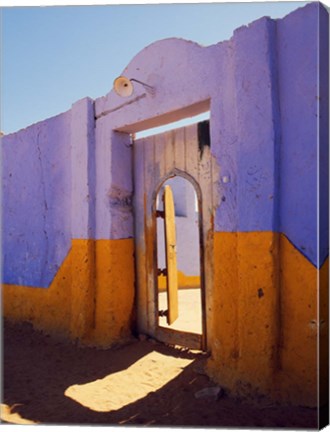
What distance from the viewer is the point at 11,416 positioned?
9.89ft

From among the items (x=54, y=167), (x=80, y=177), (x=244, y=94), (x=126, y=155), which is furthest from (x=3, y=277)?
(x=244, y=94)

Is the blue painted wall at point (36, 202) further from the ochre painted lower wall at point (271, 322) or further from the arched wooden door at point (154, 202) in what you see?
the ochre painted lower wall at point (271, 322)

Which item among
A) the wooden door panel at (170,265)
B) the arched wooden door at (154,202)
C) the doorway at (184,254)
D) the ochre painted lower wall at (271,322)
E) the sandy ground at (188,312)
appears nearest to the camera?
the ochre painted lower wall at (271,322)

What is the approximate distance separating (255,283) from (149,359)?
1.73m

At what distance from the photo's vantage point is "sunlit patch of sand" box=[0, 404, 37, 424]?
2924mm

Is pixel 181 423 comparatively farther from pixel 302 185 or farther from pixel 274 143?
pixel 274 143

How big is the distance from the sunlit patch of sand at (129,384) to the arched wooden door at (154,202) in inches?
15.1

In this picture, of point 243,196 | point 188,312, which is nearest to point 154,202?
point 243,196

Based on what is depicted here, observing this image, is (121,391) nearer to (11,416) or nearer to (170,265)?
(11,416)

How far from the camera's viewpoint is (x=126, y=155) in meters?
4.70

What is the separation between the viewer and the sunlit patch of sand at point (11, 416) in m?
2.92

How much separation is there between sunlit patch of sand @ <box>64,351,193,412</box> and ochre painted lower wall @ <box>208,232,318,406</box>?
70cm

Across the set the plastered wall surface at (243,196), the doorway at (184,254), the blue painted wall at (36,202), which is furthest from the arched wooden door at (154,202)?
the doorway at (184,254)

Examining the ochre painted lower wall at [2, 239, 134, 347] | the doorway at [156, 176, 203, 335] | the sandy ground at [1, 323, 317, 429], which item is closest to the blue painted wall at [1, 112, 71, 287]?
the ochre painted lower wall at [2, 239, 134, 347]
